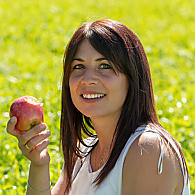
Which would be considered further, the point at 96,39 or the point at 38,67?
the point at 38,67

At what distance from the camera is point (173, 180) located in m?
2.29

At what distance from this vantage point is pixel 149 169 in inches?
89.5

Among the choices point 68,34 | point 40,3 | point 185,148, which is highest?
point 40,3

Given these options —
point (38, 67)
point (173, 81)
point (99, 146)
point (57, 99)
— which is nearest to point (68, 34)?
point (38, 67)

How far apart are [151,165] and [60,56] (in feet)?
20.2

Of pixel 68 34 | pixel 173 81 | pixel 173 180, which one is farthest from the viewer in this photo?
pixel 68 34

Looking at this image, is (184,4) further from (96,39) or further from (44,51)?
(96,39)

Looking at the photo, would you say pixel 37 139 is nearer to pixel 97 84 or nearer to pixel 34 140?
pixel 34 140

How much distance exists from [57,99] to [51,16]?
17.6ft

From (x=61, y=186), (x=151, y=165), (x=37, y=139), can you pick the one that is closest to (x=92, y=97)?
(x=37, y=139)

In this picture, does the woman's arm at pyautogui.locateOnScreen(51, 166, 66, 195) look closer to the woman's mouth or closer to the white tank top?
the white tank top

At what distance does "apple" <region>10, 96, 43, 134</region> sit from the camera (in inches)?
98.0

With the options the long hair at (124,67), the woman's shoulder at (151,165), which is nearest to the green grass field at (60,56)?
the long hair at (124,67)

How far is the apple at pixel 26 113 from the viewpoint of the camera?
249cm
